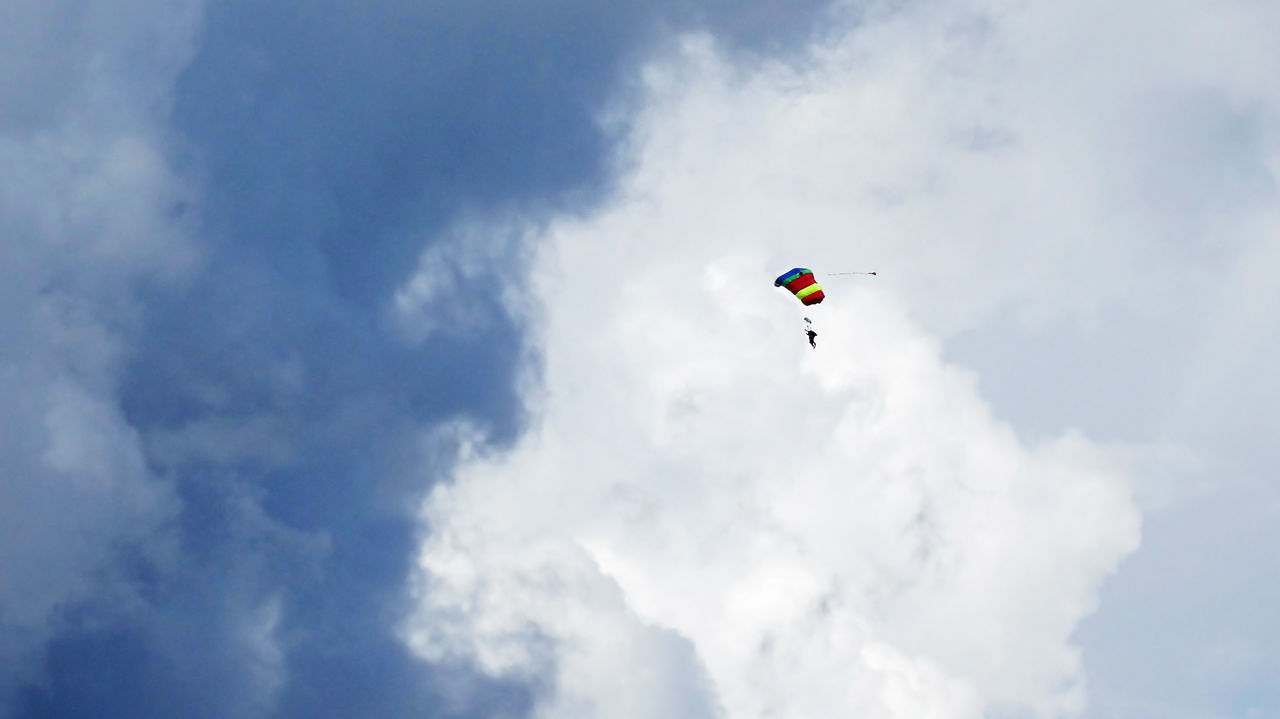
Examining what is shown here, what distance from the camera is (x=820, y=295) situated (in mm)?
196625
